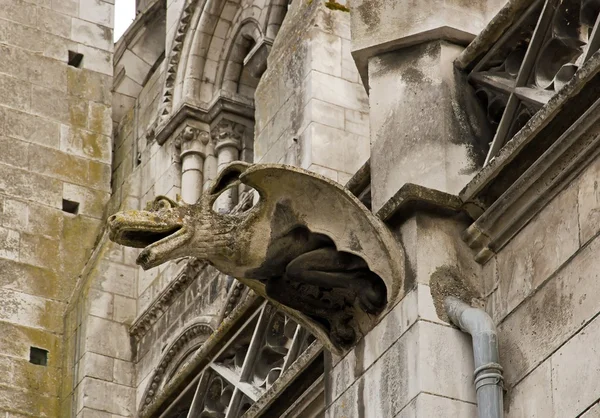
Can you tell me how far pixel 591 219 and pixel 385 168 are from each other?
1519 mm

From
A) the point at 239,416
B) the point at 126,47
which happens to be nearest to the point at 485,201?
the point at 239,416

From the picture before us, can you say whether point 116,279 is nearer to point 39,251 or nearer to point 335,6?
point 39,251

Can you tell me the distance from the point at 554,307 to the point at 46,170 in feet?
33.3

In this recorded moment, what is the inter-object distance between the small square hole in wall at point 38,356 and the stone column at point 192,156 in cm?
165

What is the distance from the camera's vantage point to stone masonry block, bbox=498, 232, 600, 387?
9047 mm

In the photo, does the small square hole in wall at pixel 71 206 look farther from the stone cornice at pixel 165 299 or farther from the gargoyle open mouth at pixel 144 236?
the gargoyle open mouth at pixel 144 236

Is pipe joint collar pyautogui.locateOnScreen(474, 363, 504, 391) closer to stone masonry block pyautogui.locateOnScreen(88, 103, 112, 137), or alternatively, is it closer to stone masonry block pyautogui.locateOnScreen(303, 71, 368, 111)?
stone masonry block pyautogui.locateOnScreen(303, 71, 368, 111)

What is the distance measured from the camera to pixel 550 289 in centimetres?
932

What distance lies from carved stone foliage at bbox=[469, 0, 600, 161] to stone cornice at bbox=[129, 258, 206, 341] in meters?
6.33

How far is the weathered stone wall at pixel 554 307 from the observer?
8938mm

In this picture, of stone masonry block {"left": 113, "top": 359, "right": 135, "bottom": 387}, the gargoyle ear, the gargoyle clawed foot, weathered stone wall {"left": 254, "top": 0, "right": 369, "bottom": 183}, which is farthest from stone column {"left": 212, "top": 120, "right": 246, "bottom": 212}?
the gargoyle clawed foot

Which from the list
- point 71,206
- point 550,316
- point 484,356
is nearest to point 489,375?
point 484,356

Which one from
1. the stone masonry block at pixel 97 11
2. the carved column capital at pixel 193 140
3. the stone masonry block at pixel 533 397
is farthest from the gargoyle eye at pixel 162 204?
the stone masonry block at pixel 97 11

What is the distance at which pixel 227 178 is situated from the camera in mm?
10508
